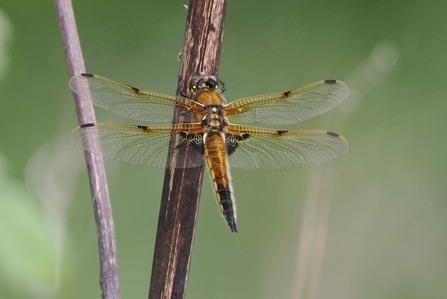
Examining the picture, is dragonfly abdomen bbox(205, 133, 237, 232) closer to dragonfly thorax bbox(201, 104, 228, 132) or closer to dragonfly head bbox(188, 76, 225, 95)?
dragonfly thorax bbox(201, 104, 228, 132)

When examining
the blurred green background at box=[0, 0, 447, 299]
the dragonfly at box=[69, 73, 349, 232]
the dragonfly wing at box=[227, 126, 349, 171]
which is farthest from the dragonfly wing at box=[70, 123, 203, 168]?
the blurred green background at box=[0, 0, 447, 299]

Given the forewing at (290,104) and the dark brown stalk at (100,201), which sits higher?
the forewing at (290,104)

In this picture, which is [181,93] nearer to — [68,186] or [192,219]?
[192,219]

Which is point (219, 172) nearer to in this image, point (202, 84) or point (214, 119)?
point (214, 119)

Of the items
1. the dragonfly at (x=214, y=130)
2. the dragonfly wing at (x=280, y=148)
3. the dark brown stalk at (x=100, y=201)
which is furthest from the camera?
the dragonfly wing at (x=280, y=148)

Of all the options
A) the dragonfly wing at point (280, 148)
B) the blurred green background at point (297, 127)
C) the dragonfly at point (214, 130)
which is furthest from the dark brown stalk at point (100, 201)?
the blurred green background at point (297, 127)

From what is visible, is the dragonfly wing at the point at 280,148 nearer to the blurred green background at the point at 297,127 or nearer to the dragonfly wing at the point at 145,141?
the dragonfly wing at the point at 145,141

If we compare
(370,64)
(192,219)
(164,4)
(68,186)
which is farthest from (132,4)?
(192,219)
